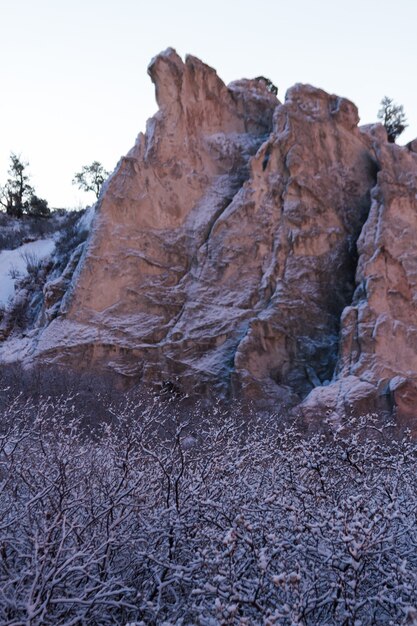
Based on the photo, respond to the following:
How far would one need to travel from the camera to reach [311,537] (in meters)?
5.10

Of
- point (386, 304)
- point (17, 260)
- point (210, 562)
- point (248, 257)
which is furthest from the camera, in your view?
point (17, 260)

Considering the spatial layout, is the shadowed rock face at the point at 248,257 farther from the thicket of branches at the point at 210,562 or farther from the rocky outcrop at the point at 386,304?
the thicket of branches at the point at 210,562

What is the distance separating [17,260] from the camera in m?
31.6

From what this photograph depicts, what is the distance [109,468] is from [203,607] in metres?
3.80

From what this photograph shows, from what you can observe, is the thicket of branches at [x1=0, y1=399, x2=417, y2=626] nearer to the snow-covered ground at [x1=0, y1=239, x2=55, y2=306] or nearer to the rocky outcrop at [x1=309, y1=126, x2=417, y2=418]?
the rocky outcrop at [x1=309, y1=126, x2=417, y2=418]

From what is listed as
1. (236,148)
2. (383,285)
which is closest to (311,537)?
(383,285)

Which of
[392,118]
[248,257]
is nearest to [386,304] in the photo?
[248,257]

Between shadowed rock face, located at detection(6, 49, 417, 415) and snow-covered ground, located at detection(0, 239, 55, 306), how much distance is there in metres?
6.44

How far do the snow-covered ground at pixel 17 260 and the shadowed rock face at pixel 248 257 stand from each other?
644 centimetres

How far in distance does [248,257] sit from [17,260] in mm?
13575

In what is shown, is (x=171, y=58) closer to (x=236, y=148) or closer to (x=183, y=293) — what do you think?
(x=236, y=148)

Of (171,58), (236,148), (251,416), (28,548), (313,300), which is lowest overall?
(251,416)

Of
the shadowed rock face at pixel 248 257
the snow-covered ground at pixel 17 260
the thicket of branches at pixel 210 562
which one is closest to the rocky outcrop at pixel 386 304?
the shadowed rock face at pixel 248 257

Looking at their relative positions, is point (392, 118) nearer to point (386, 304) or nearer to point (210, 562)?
point (386, 304)
